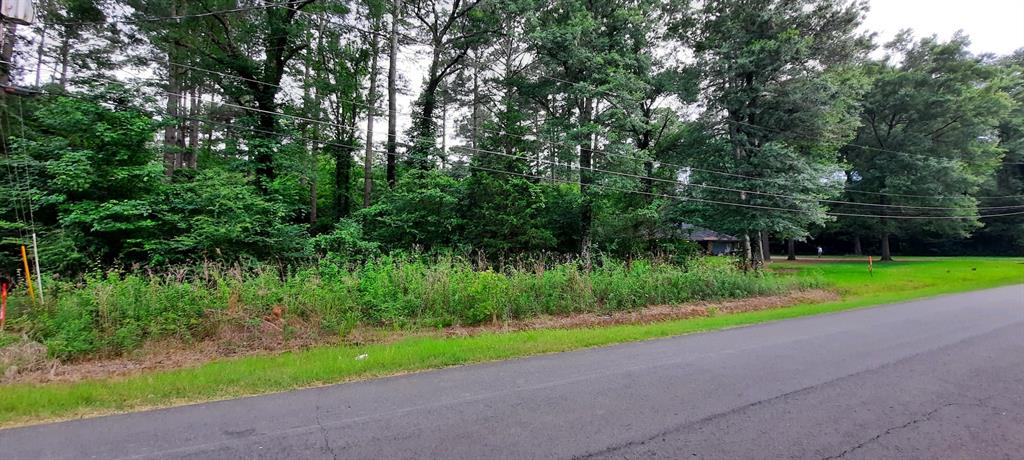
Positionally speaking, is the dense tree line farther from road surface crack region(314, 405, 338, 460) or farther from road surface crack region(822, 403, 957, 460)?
road surface crack region(822, 403, 957, 460)

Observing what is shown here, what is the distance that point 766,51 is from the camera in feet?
61.3

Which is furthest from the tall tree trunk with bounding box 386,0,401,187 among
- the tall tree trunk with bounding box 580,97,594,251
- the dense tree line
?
the tall tree trunk with bounding box 580,97,594,251

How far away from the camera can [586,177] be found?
60.9ft

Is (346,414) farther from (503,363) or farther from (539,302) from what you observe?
(539,302)

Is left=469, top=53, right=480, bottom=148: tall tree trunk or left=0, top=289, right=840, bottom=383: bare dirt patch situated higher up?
left=469, top=53, right=480, bottom=148: tall tree trunk

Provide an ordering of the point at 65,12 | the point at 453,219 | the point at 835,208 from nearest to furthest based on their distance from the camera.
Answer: the point at 65,12, the point at 453,219, the point at 835,208

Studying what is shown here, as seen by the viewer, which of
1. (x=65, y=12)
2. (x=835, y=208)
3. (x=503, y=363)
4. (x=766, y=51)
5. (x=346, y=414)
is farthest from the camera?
(x=835, y=208)

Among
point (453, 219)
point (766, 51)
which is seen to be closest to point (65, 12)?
point (453, 219)

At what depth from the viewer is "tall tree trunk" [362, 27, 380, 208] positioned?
20.1 metres

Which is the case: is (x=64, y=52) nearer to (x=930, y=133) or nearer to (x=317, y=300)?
(x=317, y=300)

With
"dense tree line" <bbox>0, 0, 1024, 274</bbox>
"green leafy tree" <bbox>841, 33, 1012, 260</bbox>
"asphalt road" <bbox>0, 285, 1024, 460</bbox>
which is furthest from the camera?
"green leafy tree" <bbox>841, 33, 1012, 260</bbox>

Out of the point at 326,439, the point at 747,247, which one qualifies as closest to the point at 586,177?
the point at 747,247

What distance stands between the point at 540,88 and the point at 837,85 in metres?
13.2

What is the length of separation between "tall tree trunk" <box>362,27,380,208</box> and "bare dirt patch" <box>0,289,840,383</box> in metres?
12.9
